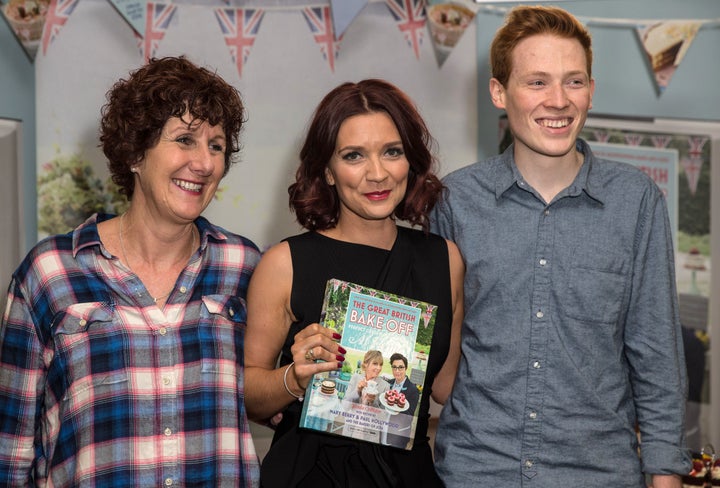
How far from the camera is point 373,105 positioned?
7.93ft

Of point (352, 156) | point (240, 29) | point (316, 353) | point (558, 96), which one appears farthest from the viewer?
point (240, 29)

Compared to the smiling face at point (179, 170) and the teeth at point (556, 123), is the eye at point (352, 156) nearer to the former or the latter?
the smiling face at point (179, 170)

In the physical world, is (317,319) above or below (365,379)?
above

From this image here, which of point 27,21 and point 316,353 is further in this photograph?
point 27,21

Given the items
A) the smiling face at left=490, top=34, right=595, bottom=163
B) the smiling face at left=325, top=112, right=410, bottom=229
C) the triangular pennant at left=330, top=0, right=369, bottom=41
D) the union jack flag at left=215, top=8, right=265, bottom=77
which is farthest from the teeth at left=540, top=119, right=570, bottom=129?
the union jack flag at left=215, top=8, right=265, bottom=77

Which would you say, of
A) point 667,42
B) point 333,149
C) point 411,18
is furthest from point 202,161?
point 667,42

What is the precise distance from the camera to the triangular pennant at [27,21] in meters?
4.25

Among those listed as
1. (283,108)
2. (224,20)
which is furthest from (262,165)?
(224,20)

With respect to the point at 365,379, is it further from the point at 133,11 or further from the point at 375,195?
the point at 133,11

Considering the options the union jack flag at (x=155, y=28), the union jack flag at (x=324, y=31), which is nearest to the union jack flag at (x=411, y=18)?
the union jack flag at (x=324, y=31)

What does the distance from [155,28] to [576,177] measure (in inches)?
110

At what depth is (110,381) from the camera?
2.21 metres

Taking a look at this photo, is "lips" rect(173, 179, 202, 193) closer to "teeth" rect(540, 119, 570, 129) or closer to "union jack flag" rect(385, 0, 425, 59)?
"teeth" rect(540, 119, 570, 129)

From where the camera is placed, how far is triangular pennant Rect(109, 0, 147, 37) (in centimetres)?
438
